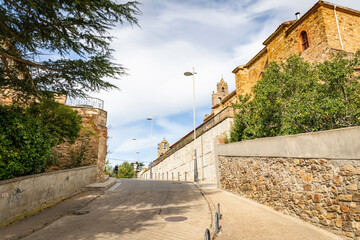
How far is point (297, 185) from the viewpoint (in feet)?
22.2

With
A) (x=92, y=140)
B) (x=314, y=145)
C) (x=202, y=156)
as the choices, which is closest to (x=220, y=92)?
(x=202, y=156)

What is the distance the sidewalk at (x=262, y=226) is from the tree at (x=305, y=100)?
12.2 ft

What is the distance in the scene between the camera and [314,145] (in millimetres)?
6277

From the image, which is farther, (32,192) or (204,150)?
(204,150)

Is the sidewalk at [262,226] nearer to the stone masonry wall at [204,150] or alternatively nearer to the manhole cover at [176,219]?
the manhole cover at [176,219]

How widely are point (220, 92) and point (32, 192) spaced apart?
50.0 metres

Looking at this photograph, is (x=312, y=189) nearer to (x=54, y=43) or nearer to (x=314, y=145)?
(x=314, y=145)

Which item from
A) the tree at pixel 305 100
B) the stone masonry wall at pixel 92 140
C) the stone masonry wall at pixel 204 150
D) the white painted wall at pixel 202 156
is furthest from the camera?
the white painted wall at pixel 202 156

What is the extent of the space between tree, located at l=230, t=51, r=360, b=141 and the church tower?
131 feet

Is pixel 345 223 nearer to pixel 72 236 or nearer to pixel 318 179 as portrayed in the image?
pixel 318 179

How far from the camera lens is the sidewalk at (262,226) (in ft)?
17.1

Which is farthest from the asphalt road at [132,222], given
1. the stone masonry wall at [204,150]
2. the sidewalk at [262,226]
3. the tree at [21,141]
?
the stone masonry wall at [204,150]

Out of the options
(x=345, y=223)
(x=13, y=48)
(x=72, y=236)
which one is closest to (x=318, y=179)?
(x=345, y=223)

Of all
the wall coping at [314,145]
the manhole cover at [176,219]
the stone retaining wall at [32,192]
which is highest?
the wall coping at [314,145]
